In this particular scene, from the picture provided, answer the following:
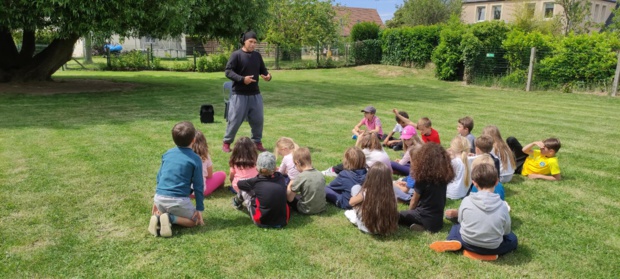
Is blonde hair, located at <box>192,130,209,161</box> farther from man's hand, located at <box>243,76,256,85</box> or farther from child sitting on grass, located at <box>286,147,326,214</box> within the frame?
man's hand, located at <box>243,76,256,85</box>

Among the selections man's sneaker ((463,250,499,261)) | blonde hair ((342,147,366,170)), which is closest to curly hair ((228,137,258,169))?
blonde hair ((342,147,366,170))

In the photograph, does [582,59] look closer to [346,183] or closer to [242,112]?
[242,112]

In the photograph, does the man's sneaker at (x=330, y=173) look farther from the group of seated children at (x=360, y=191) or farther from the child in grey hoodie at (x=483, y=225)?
the child in grey hoodie at (x=483, y=225)

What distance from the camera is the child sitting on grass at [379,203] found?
13.4ft

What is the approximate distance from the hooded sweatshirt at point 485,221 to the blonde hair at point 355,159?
1466 millimetres

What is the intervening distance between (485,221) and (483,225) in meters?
0.04

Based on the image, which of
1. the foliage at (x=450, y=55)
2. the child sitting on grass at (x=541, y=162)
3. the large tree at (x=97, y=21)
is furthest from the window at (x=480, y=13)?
the child sitting on grass at (x=541, y=162)

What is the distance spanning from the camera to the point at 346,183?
4.98 m

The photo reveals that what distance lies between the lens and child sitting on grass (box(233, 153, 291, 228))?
169 inches

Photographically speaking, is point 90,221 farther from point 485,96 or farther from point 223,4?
point 485,96

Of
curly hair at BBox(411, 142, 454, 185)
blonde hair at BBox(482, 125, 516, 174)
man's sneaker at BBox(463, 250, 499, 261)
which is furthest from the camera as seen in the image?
blonde hair at BBox(482, 125, 516, 174)

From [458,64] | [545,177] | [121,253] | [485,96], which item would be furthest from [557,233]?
[458,64]

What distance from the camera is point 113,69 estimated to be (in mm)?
28188

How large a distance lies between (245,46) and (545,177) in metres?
4.77
